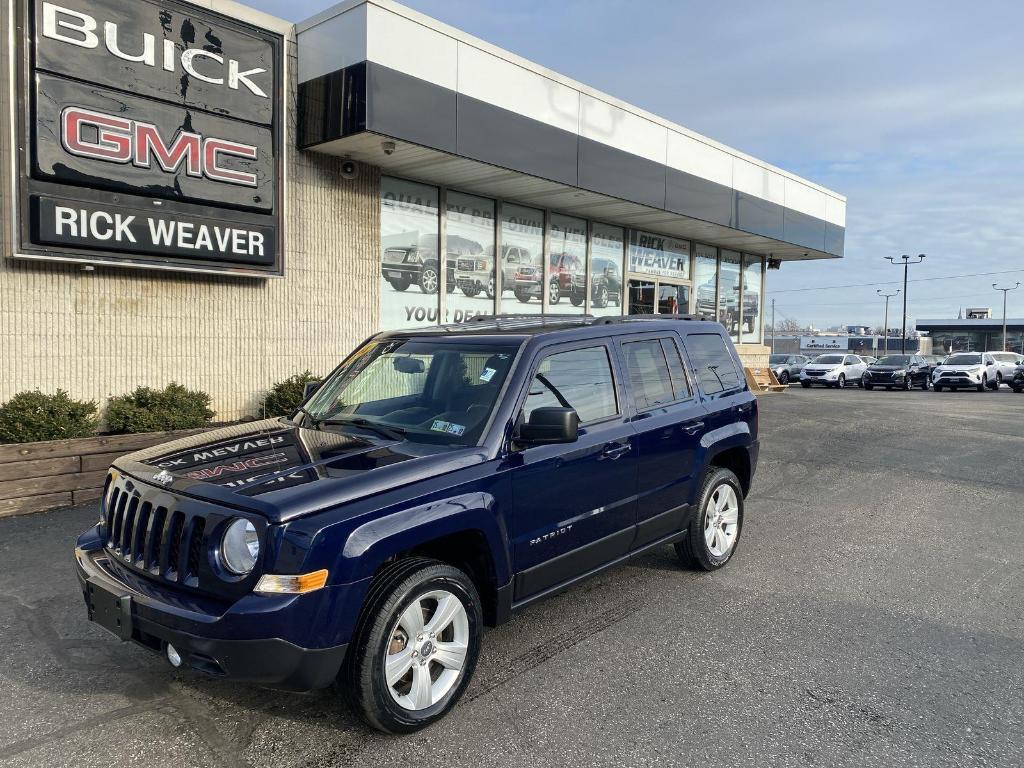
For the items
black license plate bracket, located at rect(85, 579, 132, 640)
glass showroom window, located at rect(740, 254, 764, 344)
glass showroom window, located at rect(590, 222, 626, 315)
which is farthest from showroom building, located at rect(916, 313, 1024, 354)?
black license plate bracket, located at rect(85, 579, 132, 640)

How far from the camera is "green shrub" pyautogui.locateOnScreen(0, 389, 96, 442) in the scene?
7188 mm

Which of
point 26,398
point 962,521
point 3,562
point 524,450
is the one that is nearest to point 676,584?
point 524,450

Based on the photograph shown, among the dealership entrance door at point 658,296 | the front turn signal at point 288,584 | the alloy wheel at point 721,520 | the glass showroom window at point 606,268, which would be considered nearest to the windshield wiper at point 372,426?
the front turn signal at point 288,584

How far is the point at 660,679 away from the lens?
12.6 feet

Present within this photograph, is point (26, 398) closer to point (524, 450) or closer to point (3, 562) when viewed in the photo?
point (3, 562)

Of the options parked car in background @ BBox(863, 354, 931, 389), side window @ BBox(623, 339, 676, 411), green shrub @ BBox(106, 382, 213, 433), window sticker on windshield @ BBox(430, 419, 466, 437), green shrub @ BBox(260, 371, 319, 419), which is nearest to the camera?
window sticker on windshield @ BBox(430, 419, 466, 437)

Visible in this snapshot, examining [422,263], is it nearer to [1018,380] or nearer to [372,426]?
[372,426]

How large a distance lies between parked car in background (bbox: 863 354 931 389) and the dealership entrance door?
17628mm

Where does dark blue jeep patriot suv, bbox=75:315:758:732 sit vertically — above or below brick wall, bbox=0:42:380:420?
below

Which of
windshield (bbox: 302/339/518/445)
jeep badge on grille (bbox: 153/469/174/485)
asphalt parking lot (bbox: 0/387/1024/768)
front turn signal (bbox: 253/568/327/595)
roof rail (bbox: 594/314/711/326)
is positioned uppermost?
roof rail (bbox: 594/314/711/326)

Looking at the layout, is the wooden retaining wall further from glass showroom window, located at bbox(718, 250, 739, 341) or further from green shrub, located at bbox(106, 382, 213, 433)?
glass showroom window, located at bbox(718, 250, 739, 341)

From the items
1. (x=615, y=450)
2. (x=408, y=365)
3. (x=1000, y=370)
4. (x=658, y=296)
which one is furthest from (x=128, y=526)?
(x=1000, y=370)

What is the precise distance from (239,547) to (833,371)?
33985 mm

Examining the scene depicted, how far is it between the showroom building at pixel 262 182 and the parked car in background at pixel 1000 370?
24.6m
